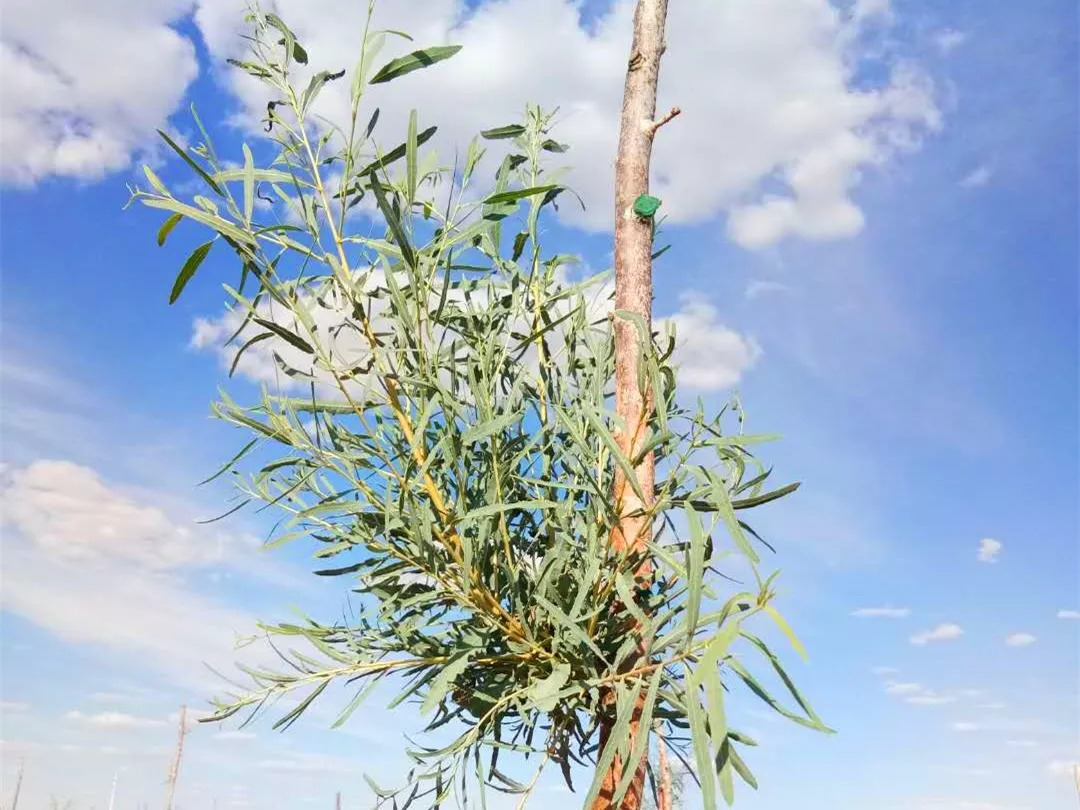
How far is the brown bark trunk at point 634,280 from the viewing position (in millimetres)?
1399

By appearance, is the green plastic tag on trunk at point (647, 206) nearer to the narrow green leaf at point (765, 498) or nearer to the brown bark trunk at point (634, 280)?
the brown bark trunk at point (634, 280)


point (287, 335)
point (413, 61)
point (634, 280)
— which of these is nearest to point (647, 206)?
point (634, 280)

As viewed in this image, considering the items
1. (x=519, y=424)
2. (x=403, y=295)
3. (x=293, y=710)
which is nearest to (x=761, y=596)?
(x=519, y=424)

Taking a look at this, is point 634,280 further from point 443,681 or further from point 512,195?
point 443,681

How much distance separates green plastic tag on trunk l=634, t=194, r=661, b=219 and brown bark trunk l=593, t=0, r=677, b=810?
0.02 meters

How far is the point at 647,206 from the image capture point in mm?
1674

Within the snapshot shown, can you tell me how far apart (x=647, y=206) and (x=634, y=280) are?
0.14 meters

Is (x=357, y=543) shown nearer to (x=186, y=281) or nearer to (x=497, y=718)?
(x=497, y=718)

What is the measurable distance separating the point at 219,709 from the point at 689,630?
89 centimetres

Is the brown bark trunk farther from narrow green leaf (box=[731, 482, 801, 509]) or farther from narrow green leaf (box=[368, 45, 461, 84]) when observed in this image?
narrow green leaf (box=[368, 45, 461, 84])

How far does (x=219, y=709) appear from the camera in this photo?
1.53 m

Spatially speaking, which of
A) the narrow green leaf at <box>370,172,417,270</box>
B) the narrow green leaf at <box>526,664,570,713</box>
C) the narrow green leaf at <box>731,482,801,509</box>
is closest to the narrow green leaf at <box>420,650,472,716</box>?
the narrow green leaf at <box>526,664,570,713</box>

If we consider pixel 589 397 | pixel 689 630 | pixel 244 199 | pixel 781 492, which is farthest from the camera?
pixel 589 397

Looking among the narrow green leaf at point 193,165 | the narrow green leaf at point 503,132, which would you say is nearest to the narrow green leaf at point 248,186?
the narrow green leaf at point 193,165
